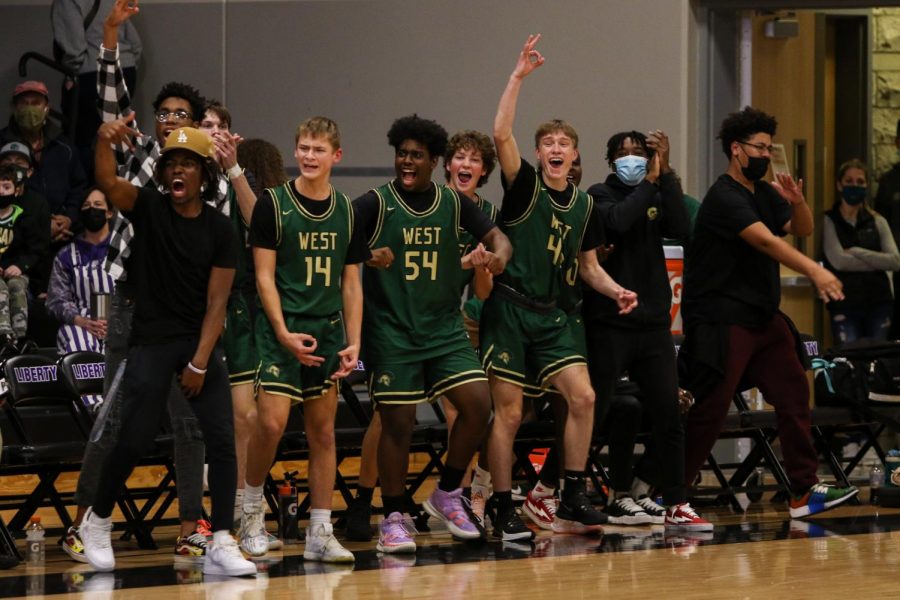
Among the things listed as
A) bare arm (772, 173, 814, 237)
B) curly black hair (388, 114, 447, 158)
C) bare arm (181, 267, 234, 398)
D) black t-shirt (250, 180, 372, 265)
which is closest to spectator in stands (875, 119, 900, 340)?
bare arm (772, 173, 814, 237)

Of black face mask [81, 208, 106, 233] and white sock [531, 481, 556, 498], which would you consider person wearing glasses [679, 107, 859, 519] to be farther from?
black face mask [81, 208, 106, 233]

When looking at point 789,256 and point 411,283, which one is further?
point 789,256

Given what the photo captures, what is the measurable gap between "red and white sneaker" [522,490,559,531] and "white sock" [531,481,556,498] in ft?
0.03

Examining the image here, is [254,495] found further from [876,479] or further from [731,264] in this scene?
[876,479]

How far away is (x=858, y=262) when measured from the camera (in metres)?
11.2

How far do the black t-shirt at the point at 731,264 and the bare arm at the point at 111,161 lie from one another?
9.65ft

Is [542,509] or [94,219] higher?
[94,219]

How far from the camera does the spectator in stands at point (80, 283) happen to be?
30.2 ft

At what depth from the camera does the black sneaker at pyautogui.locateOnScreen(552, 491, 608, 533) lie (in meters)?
7.27

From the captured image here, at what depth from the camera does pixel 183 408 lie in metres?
6.59

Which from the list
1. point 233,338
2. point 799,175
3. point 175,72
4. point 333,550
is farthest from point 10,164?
point 799,175

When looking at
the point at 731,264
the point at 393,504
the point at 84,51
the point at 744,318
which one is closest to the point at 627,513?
the point at 744,318

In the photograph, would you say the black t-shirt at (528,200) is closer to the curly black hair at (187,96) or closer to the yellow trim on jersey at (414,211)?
the yellow trim on jersey at (414,211)

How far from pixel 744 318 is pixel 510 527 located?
1.62m
